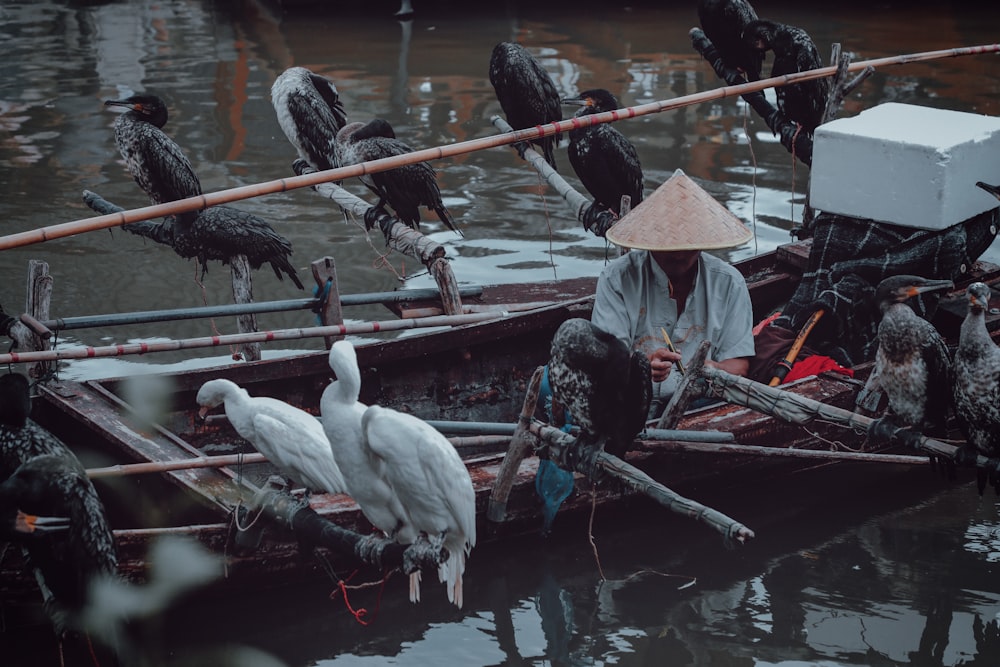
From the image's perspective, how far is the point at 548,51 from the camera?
1514 cm

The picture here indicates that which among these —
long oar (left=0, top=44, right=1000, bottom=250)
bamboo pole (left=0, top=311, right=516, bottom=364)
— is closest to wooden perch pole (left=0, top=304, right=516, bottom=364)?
bamboo pole (left=0, top=311, right=516, bottom=364)

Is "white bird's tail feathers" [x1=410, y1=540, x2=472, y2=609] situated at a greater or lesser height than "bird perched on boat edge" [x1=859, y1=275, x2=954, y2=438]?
lesser

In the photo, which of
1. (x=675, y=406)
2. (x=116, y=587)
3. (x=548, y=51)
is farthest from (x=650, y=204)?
(x=548, y=51)

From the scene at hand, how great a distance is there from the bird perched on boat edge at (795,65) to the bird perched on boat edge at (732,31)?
2.6 inches

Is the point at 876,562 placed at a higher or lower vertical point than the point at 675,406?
lower

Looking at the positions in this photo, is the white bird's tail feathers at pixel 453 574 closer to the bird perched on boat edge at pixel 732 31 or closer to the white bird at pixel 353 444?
the white bird at pixel 353 444

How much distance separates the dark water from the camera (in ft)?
14.2

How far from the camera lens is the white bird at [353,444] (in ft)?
9.87

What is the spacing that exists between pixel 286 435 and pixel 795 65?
3.95 m

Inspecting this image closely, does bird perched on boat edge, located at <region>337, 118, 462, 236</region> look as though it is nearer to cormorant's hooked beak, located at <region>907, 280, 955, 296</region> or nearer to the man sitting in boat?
the man sitting in boat

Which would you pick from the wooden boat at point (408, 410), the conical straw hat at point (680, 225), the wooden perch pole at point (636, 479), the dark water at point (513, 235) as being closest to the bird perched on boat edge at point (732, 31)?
the dark water at point (513, 235)

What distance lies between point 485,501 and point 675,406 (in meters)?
0.75

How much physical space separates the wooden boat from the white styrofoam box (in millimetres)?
553

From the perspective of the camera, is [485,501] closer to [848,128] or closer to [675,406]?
[675,406]
